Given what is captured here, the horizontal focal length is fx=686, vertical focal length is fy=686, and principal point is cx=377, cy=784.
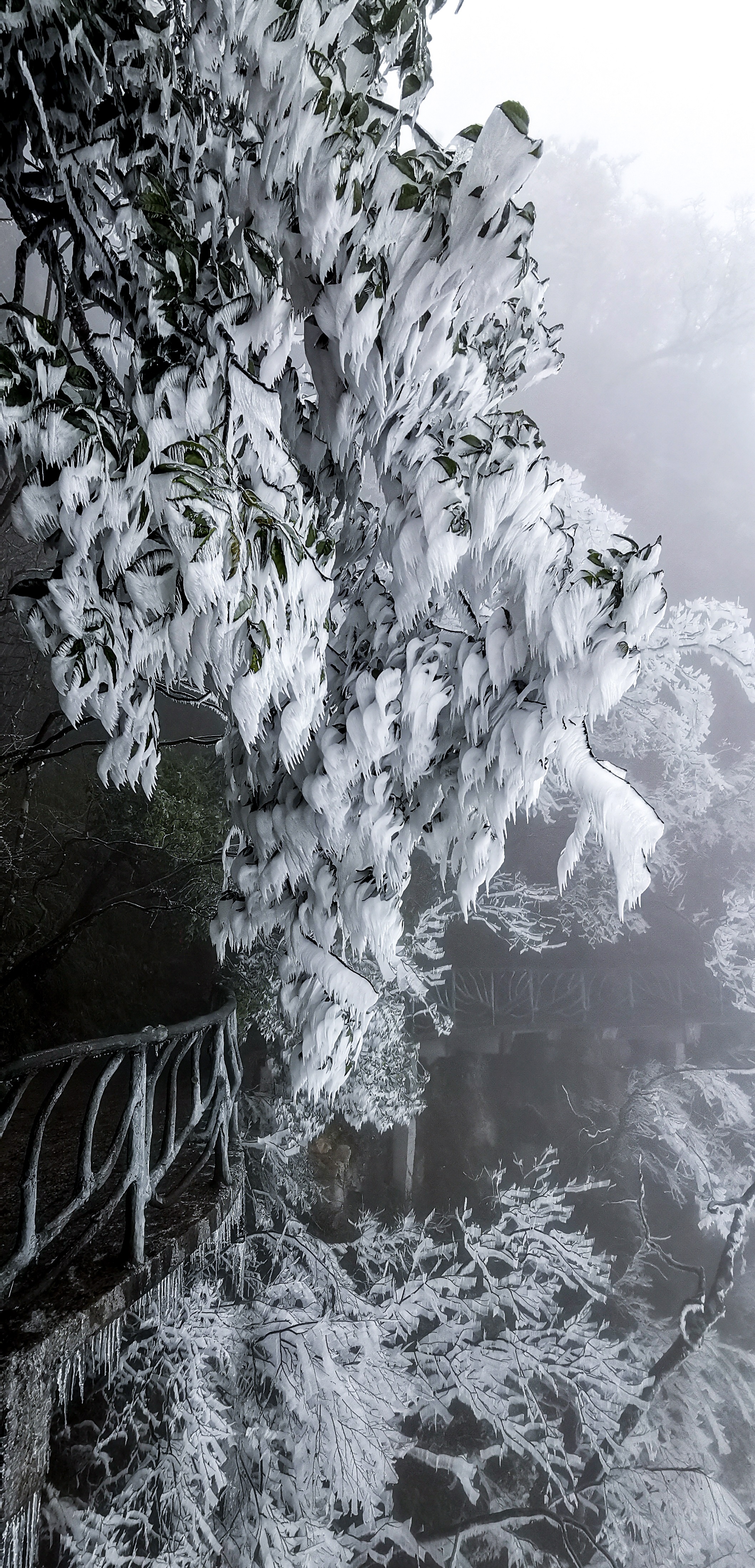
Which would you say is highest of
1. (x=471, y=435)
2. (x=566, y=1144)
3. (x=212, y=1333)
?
(x=471, y=435)

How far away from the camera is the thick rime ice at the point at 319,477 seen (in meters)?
0.94

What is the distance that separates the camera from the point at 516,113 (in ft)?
3.02

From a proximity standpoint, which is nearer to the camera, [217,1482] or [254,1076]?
[217,1482]

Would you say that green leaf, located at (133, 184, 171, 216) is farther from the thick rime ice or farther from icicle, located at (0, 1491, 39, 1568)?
icicle, located at (0, 1491, 39, 1568)

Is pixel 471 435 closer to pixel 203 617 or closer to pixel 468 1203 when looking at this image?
pixel 203 617

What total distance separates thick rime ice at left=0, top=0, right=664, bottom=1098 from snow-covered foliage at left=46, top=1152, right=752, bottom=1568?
2.27 metres

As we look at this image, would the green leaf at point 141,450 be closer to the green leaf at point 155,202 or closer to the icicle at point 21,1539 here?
the green leaf at point 155,202

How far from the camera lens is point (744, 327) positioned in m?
6.39

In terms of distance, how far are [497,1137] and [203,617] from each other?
4.12m

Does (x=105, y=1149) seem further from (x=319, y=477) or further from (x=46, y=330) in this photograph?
(x=46, y=330)

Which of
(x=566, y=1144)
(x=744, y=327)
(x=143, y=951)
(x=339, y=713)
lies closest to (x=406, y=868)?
(x=339, y=713)

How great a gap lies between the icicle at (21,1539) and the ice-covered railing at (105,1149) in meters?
0.31

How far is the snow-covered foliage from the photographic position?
2.52 meters

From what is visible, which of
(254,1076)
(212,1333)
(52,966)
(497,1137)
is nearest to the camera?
(212,1333)
